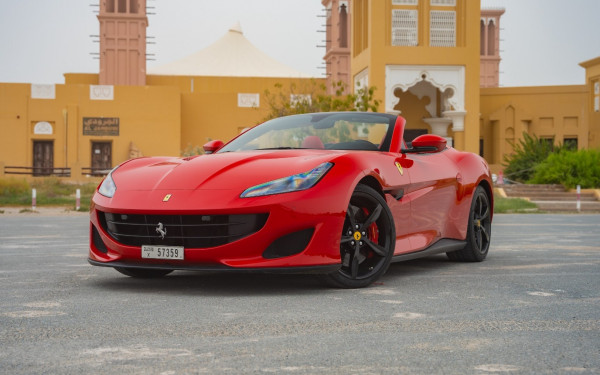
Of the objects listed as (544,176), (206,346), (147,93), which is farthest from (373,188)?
(147,93)

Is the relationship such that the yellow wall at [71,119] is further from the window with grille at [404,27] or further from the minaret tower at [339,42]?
the minaret tower at [339,42]

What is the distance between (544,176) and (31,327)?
104 feet

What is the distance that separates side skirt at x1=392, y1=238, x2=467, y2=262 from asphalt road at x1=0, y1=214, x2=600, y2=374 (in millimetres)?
A: 190

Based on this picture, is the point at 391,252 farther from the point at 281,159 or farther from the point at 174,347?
the point at 174,347

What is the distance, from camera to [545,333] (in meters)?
4.58

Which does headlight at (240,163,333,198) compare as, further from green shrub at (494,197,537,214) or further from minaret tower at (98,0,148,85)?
minaret tower at (98,0,148,85)

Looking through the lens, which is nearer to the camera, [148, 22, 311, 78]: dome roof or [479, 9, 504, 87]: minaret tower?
[148, 22, 311, 78]: dome roof

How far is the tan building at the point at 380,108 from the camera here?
4066 centimetres

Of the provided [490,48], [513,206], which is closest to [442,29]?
[513,206]

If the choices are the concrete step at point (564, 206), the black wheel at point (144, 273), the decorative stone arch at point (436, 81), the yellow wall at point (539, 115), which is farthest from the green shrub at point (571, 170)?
the black wheel at point (144, 273)

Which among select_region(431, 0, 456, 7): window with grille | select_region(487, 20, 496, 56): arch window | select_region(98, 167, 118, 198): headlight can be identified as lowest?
select_region(98, 167, 118, 198): headlight

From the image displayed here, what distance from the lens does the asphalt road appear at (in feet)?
12.6

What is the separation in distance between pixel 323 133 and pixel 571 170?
28.2 metres

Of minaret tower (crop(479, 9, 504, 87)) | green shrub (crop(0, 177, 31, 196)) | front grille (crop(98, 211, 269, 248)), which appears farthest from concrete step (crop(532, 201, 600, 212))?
minaret tower (crop(479, 9, 504, 87))
